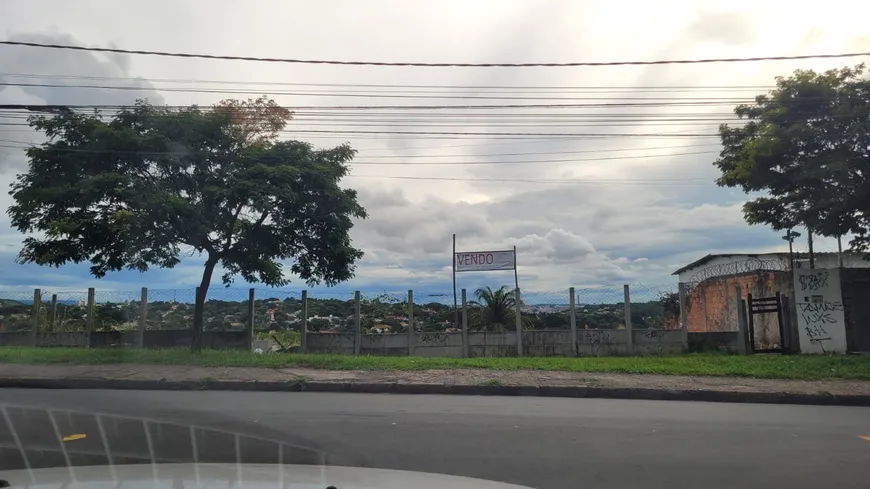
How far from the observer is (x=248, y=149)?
15305 millimetres

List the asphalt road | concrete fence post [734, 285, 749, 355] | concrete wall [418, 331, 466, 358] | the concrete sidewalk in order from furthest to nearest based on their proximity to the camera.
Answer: concrete wall [418, 331, 466, 358] → concrete fence post [734, 285, 749, 355] → the concrete sidewalk → the asphalt road

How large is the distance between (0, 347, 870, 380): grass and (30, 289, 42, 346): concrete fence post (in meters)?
2.76

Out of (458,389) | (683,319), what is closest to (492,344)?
(683,319)

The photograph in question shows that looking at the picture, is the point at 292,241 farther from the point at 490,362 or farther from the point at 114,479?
the point at 114,479

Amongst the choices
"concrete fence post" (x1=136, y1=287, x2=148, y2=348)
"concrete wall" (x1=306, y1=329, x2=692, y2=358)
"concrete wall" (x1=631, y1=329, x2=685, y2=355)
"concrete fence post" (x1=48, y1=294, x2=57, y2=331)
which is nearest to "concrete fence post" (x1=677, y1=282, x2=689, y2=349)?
"concrete wall" (x1=631, y1=329, x2=685, y2=355)

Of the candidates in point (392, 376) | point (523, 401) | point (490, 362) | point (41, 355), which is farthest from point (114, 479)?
point (41, 355)

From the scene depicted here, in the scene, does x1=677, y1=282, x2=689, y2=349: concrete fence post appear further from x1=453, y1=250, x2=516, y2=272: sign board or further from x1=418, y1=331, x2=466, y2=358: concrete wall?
x1=418, y1=331, x2=466, y2=358: concrete wall

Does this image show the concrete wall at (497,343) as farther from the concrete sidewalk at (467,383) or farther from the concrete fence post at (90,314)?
the concrete fence post at (90,314)

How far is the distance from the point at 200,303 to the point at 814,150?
587 inches

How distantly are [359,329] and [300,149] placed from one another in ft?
16.3

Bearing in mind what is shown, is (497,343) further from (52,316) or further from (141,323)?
(52,316)

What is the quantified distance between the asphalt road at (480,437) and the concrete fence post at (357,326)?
23.1ft

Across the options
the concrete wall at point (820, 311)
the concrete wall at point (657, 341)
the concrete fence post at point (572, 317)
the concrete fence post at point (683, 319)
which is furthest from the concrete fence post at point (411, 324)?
the concrete wall at point (820, 311)

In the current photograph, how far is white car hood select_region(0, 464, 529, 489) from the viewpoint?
10.5 feet
